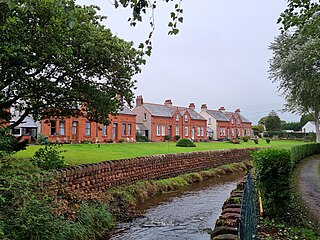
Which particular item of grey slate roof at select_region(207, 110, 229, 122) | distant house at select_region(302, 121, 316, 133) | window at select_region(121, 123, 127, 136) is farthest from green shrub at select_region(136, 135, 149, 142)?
distant house at select_region(302, 121, 316, 133)

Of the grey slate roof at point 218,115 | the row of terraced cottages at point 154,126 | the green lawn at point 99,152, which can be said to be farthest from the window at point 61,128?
the grey slate roof at point 218,115

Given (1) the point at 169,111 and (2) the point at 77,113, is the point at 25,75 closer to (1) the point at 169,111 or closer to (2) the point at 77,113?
(2) the point at 77,113

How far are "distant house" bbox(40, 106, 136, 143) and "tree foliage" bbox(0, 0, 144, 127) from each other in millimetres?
20742

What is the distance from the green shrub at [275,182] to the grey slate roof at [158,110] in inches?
1644

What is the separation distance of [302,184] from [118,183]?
7601mm

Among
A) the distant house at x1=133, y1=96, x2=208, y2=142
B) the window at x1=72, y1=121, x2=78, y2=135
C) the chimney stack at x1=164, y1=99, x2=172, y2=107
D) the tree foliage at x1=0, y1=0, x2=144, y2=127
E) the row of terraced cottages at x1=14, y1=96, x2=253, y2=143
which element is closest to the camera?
the tree foliage at x1=0, y1=0, x2=144, y2=127

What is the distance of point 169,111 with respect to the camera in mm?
53688

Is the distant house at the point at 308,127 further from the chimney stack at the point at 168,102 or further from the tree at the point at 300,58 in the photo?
the tree at the point at 300,58

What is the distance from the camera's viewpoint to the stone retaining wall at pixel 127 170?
10070 millimetres

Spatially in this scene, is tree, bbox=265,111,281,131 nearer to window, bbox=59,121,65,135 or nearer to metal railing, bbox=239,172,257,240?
window, bbox=59,121,65,135

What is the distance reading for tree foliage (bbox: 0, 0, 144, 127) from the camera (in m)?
9.09

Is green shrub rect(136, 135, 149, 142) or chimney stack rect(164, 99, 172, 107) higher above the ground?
chimney stack rect(164, 99, 172, 107)

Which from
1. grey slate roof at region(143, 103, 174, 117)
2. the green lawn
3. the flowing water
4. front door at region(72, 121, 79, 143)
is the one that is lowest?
the flowing water

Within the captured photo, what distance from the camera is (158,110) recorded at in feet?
169
